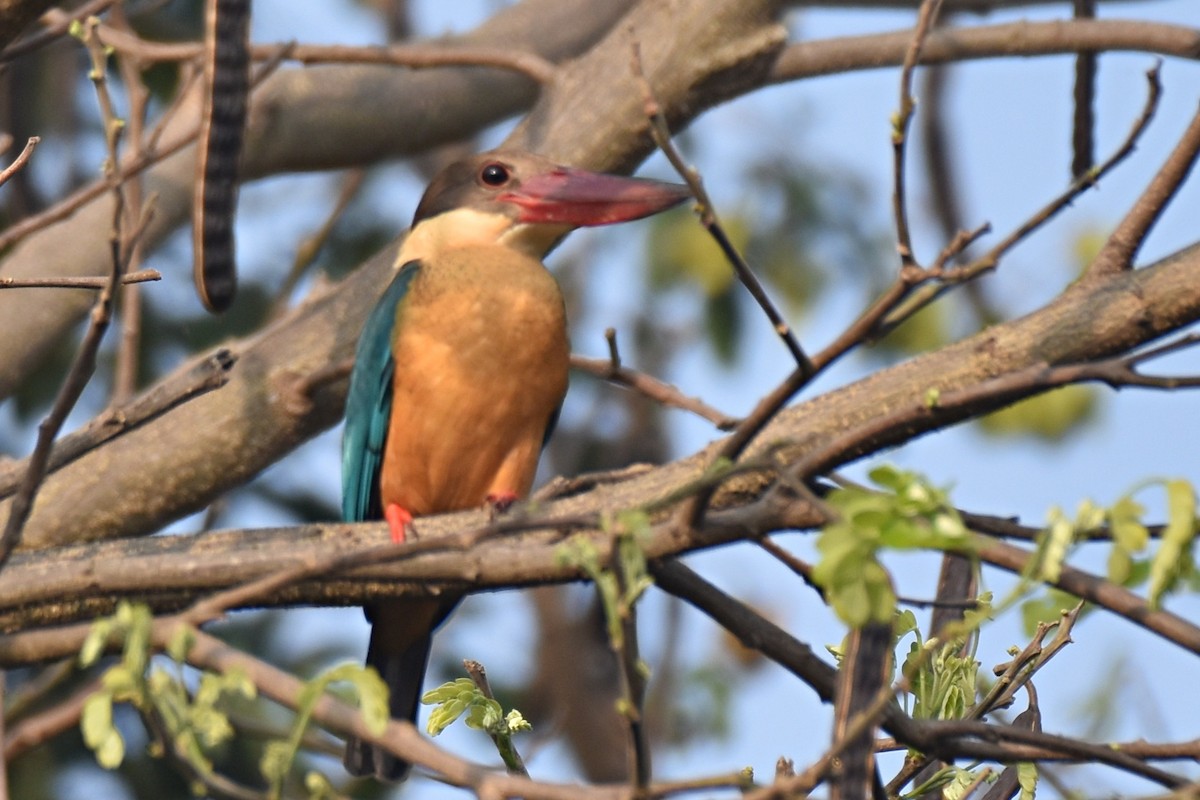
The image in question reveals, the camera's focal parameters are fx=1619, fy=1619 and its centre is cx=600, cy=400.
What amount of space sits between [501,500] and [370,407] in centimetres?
41

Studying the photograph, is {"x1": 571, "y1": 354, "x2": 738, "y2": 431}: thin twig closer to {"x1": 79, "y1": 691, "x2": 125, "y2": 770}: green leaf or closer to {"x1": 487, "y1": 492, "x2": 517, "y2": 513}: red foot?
{"x1": 487, "y1": 492, "x2": 517, "y2": 513}: red foot

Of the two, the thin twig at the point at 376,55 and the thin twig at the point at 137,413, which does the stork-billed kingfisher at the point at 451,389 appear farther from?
the thin twig at the point at 137,413

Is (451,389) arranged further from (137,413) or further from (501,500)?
(137,413)

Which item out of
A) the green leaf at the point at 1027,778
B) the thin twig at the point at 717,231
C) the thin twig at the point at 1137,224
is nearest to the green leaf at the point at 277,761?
the thin twig at the point at 717,231

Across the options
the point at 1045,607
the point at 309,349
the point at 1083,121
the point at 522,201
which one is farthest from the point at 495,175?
the point at 1045,607

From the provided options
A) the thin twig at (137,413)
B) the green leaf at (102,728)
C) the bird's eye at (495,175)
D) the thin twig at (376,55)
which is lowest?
the green leaf at (102,728)

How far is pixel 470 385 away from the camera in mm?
3658

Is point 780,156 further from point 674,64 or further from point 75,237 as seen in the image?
point 75,237

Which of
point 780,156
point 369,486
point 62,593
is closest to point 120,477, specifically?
point 369,486

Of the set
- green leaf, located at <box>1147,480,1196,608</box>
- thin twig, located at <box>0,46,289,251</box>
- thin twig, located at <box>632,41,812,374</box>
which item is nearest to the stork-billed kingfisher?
thin twig, located at <box>0,46,289,251</box>

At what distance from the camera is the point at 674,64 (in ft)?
13.0

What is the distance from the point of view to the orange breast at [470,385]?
3.67 metres

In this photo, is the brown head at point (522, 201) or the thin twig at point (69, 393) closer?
the thin twig at point (69, 393)

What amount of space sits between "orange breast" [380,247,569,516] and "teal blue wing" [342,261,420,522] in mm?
24
